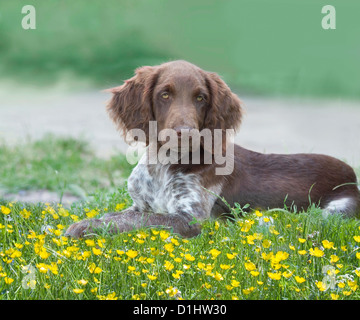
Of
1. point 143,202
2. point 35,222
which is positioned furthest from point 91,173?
point 35,222

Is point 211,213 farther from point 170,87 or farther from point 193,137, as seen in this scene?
point 170,87

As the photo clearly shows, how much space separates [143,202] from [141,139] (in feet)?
1.78

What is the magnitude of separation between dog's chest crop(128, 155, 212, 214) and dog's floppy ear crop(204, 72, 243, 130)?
50 cm

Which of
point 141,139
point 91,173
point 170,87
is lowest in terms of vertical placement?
point 91,173

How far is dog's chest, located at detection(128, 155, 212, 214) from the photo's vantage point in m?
4.54

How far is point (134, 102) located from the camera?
4.85 m

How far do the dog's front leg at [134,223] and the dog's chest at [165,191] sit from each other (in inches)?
6.0

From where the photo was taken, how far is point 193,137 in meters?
4.21

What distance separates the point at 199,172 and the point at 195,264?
59.3 inches
